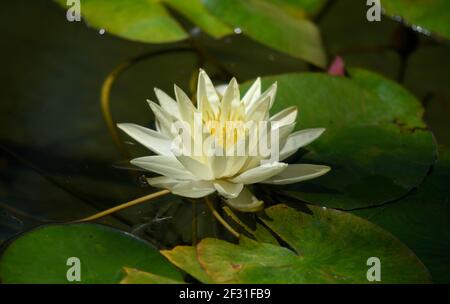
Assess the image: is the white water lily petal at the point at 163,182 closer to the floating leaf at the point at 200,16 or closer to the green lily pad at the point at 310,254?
the green lily pad at the point at 310,254

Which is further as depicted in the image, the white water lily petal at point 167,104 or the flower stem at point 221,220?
the white water lily petal at point 167,104

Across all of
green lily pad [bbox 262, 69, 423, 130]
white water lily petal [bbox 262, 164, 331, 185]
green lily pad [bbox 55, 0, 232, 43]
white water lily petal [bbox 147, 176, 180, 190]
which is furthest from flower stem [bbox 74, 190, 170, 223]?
green lily pad [bbox 55, 0, 232, 43]

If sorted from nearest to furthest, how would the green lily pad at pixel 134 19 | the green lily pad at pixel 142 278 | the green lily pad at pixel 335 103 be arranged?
1. the green lily pad at pixel 142 278
2. the green lily pad at pixel 335 103
3. the green lily pad at pixel 134 19

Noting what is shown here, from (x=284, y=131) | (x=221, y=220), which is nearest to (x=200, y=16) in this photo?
(x=284, y=131)

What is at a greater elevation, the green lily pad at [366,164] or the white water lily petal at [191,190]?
the green lily pad at [366,164]

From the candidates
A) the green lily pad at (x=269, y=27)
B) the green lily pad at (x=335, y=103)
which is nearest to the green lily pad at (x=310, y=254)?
the green lily pad at (x=335, y=103)

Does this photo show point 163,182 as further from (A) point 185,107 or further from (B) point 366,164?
(B) point 366,164

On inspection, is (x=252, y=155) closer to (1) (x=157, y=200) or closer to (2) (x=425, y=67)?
(1) (x=157, y=200)
